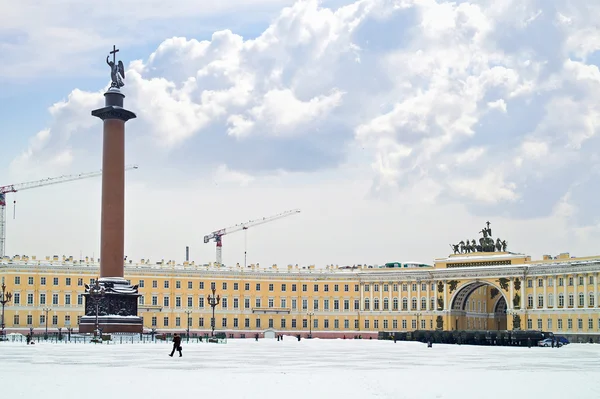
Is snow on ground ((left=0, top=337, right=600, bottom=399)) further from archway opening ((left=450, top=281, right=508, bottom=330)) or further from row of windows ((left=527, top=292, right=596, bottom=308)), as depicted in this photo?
archway opening ((left=450, top=281, right=508, bottom=330))

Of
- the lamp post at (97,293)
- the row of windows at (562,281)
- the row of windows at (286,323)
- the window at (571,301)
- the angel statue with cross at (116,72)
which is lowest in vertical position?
the row of windows at (286,323)

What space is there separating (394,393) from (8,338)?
61.9 m

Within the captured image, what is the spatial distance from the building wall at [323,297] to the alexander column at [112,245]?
39.4 metres

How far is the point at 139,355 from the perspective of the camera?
176 feet

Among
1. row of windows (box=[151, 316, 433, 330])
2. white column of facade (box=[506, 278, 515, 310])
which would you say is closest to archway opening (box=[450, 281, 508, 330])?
white column of facade (box=[506, 278, 515, 310])

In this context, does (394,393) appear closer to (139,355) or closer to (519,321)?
(139,355)

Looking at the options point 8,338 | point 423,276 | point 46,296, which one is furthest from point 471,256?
point 8,338

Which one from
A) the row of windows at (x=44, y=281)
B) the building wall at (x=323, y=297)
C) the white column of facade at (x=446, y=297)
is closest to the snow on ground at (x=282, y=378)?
the building wall at (x=323, y=297)

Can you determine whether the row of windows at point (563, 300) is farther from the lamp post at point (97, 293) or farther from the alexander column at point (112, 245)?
the lamp post at point (97, 293)

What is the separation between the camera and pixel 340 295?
429ft

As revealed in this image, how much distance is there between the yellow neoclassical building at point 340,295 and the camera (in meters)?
115

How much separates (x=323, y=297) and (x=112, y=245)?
55845 millimetres

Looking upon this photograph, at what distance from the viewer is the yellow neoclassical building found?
4518 inches

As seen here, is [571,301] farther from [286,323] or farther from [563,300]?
[286,323]
